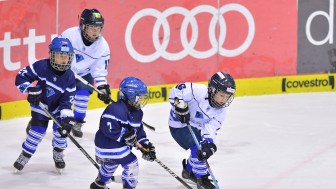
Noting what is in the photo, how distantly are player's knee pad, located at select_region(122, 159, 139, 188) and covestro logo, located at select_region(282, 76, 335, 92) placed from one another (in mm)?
4662

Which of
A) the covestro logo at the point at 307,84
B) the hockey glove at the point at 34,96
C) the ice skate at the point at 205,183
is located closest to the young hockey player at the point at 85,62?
the hockey glove at the point at 34,96

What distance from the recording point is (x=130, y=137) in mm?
5668

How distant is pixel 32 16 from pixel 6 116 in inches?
37.9

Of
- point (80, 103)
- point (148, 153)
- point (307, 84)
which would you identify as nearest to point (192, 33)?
point (307, 84)

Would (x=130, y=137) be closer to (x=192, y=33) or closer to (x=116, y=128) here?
(x=116, y=128)

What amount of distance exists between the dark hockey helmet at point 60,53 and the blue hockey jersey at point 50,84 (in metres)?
0.08

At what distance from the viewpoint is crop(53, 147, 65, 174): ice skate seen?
22.4 feet

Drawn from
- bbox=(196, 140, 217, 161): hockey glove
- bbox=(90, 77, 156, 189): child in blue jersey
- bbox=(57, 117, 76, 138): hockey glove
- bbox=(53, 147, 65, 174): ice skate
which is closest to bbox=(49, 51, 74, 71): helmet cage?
bbox=(57, 117, 76, 138): hockey glove

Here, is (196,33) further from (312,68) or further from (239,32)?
(312,68)

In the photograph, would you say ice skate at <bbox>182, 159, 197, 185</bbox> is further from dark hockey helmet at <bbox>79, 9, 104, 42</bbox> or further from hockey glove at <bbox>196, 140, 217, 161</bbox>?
dark hockey helmet at <bbox>79, 9, 104, 42</bbox>

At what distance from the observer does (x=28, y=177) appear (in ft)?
22.0

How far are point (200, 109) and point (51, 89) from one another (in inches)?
42.6

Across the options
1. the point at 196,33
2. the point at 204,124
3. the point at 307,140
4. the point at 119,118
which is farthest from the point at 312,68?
→ the point at 119,118

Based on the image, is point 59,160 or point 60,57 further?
point 59,160
